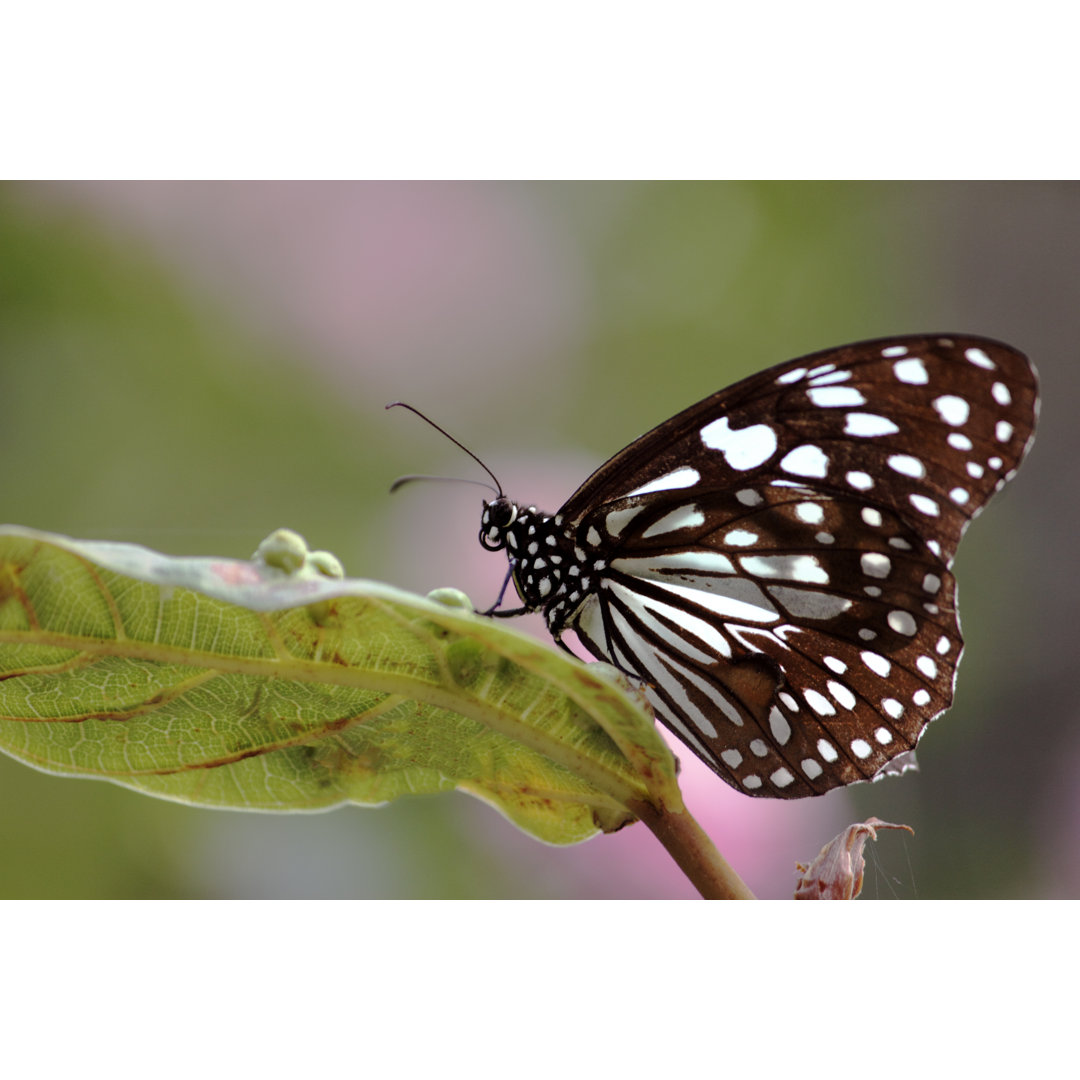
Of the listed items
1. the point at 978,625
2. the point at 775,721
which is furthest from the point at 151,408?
the point at 978,625

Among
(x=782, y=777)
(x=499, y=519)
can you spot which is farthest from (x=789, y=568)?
(x=499, y=519)

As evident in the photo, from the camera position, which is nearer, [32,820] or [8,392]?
[32,820]

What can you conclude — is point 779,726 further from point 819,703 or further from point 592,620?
point 592,620

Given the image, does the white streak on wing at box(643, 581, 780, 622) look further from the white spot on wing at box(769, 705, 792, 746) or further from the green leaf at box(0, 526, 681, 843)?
the green leaf at box(0, 526, 681, 843)

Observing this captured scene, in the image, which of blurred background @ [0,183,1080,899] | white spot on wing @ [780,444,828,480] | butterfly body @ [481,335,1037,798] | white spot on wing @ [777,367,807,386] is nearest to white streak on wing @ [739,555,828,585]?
butterfly body @ [481,335,1037,798]

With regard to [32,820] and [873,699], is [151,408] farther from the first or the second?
[873,699]

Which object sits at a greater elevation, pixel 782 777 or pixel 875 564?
pixel 875 564
